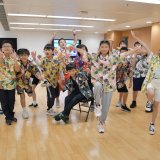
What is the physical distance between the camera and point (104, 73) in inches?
128

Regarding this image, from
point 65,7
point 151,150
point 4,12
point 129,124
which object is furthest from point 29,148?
point 4,12

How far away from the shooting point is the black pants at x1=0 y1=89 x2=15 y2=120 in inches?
148

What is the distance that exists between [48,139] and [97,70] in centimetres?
120

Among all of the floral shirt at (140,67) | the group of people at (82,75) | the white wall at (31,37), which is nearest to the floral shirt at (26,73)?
the group of people at (82,75)

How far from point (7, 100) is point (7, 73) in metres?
0.47

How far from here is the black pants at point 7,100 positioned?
12.3ft

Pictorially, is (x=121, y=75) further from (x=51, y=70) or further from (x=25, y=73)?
(x=25, y=73)

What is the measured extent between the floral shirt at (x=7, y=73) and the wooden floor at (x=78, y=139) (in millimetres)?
673

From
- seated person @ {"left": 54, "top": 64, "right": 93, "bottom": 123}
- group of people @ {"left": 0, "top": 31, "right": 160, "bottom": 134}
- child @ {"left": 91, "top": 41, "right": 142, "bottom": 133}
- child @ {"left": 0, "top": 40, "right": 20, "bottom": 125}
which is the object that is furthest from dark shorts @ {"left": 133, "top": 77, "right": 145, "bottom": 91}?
child @ {"left": 0, "top": 40, "right": 20, "bottom": 125}

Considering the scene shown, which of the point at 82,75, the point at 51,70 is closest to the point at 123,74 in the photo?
the point at 82,75

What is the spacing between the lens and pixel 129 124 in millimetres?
3803

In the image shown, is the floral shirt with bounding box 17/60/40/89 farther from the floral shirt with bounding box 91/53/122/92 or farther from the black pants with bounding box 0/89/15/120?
the floral shirt with bounding box 91/53/122/92

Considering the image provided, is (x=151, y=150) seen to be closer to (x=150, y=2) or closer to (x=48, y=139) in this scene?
(x=48, y=139)

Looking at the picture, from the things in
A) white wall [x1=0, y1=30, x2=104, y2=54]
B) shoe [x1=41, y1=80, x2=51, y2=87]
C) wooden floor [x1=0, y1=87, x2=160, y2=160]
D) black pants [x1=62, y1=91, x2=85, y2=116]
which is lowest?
wooden floor [x1=0, y1=87, x2=160, y2=160]
